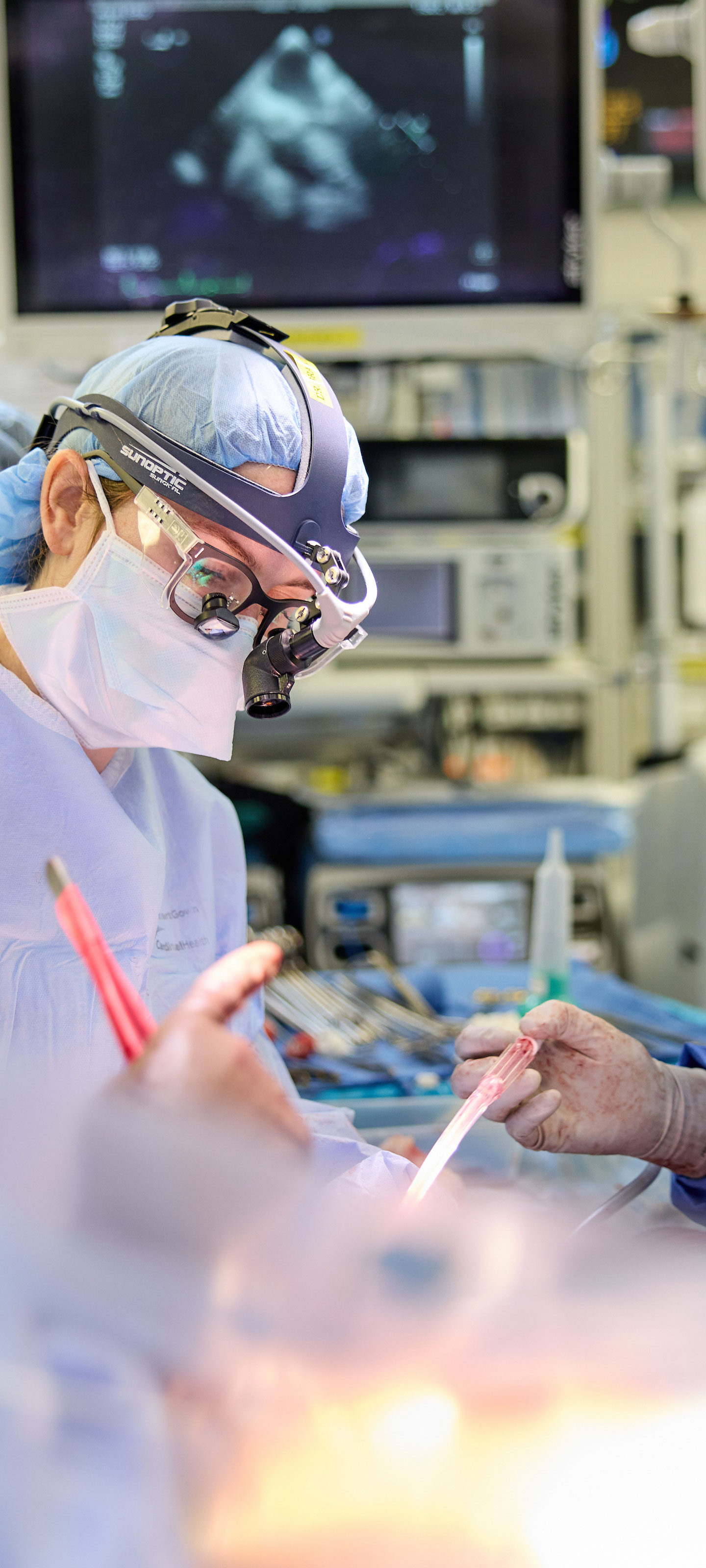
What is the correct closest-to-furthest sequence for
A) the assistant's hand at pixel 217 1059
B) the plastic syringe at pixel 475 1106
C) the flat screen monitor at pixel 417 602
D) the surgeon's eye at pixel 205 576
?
the assistant's hand at pixel 217 1059
the plastic syringe at pixel 475 1106
the surgeon's eye at pixel 205 576
the flat screen monitor at pixel 417 602

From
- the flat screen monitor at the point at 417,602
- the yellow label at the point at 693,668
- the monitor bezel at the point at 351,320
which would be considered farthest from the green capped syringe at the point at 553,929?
the yellow label at the point at 693,668

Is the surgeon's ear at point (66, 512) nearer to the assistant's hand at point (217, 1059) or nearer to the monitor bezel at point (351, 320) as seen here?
the assistant's hand at point (217, 1059)

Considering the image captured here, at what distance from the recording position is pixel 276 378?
97 centimetres

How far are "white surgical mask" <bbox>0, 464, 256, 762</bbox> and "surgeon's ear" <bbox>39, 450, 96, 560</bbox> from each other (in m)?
0.02

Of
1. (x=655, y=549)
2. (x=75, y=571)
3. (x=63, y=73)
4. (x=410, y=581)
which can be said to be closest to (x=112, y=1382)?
(x=75, y=571)

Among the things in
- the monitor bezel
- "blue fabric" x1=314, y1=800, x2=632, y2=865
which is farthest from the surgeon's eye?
"blue fabric" x1=314, y1=800, x2=632, y2=865

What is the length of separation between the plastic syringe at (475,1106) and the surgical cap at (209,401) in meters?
0.48

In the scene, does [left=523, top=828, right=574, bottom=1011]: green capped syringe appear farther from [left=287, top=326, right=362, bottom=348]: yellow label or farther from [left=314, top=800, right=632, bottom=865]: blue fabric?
[left=314, top=800, right=632, bottom=865]: blue fabric

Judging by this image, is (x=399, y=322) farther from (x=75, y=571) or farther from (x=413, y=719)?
(x=413, y=719)

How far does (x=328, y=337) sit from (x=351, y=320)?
0.15ft

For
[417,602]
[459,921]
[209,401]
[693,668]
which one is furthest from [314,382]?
[693,668]

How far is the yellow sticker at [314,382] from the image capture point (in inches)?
38.2

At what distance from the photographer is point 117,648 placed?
98cm

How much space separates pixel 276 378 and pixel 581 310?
3.70 feet
